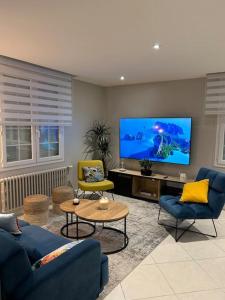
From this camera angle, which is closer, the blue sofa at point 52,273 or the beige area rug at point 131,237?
the blue sofa at point 52,273

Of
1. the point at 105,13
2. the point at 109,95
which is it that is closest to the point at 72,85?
the point at 109,95

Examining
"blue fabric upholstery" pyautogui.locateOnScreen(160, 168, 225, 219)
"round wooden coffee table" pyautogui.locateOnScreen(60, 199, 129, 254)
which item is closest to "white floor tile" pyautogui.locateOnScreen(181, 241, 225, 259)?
"blue fabric upholstery" pyautogui.locateOnScreen(160, 168, 225, 219)

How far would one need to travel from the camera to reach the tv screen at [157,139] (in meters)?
4.52

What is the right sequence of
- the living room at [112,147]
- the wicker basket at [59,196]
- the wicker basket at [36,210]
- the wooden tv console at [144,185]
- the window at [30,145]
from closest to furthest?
1. the living room at [112,147]
2. the wicker basket at [36,210]
3. the window at [30,145]
4. the wicker basket at [59,196]
5. the wooden tv console at [144,185]

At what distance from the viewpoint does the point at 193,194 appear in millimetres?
3330

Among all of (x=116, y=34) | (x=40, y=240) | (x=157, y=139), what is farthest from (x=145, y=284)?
(x=157, y=139)

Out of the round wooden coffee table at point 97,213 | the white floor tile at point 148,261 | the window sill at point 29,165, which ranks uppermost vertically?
the window sill at point 29,165

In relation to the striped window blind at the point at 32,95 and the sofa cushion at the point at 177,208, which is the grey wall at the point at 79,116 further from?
the sofa cushion at the point at 177,208

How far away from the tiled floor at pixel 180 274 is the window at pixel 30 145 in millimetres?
2517

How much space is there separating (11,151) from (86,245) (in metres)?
2.56

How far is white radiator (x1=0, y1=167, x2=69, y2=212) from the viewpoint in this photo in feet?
11.6

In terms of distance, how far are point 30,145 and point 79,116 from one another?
1.39 m

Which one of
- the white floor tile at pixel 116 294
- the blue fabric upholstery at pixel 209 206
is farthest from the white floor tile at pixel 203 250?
the white floor tile at pixel 116 294

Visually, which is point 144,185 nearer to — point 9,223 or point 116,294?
point 116,294
